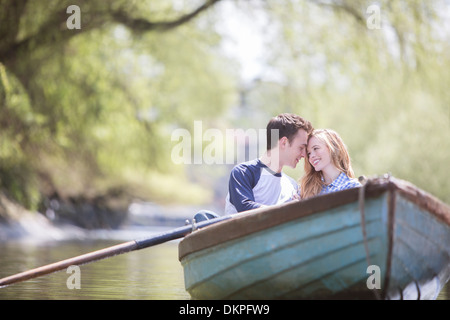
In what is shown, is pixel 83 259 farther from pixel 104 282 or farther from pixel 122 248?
pixel 104 282

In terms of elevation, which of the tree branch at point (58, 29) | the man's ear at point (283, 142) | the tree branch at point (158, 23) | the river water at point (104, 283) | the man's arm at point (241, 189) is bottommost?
the river water at point (104, 283)

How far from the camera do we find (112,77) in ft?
48.4

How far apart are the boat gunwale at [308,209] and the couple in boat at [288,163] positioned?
0.47 meters

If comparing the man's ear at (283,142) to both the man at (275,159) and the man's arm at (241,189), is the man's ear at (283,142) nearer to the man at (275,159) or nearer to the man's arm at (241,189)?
the man at (275,159)

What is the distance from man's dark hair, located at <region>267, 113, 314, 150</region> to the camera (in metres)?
4.98

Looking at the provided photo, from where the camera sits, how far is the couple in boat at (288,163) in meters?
4.82

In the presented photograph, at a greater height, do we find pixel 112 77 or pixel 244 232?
pixel 112 77

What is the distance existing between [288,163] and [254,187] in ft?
0.93

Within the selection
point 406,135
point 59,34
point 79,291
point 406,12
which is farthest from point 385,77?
point 406,135

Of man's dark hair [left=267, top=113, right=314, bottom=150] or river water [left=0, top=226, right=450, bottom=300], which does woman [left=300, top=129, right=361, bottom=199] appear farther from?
river water [left=0, top=226, right=450, bottom=300]

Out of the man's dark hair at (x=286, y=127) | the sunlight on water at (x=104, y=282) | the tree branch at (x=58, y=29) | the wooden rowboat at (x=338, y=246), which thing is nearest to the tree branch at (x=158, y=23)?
the tree branch at (x=58, y=29)

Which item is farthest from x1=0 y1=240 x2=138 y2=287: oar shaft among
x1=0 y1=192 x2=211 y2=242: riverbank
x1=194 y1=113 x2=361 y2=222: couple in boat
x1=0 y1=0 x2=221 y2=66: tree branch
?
x1=0 y1=192 x2=211 y2=242: riverbank

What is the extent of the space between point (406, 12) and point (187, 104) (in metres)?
6.52

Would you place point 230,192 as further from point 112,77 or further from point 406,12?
point 112,77
